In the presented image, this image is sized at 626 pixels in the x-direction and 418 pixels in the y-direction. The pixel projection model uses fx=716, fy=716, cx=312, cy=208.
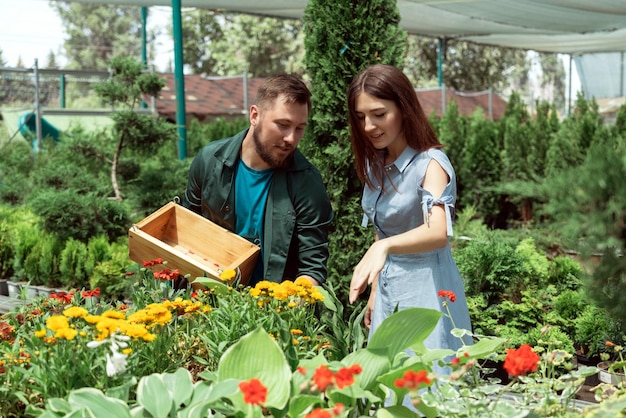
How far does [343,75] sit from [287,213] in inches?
78.1

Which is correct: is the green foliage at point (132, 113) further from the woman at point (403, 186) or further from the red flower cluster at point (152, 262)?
the woman at point (403, 186)

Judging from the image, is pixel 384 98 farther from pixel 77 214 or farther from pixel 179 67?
pixel 179 67

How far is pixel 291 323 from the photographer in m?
2.19

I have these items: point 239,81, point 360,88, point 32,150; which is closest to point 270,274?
point 360,88

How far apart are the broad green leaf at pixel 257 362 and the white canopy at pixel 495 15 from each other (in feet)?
30.9

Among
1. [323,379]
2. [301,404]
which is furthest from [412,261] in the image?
[323,379]

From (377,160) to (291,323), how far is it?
0.72 m

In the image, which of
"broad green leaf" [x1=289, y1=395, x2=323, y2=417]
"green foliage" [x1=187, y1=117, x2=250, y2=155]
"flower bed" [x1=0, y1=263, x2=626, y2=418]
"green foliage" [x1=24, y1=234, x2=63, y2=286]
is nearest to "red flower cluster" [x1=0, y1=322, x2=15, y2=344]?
"flower bed" [x1=0, y1=263, x2=626, y2=418]

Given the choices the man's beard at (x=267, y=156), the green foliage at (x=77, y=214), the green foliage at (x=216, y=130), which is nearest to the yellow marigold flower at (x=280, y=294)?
the man's beard at (x=267, y=156)

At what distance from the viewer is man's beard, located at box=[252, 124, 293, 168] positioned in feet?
9.55

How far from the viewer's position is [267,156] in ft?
9.61

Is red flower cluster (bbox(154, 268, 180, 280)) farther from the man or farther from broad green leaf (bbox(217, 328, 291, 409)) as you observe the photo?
broad green leaf (bbox(217, 328, 291, 409))

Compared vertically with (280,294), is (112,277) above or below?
below

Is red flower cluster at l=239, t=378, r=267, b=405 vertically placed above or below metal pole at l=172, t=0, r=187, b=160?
below
